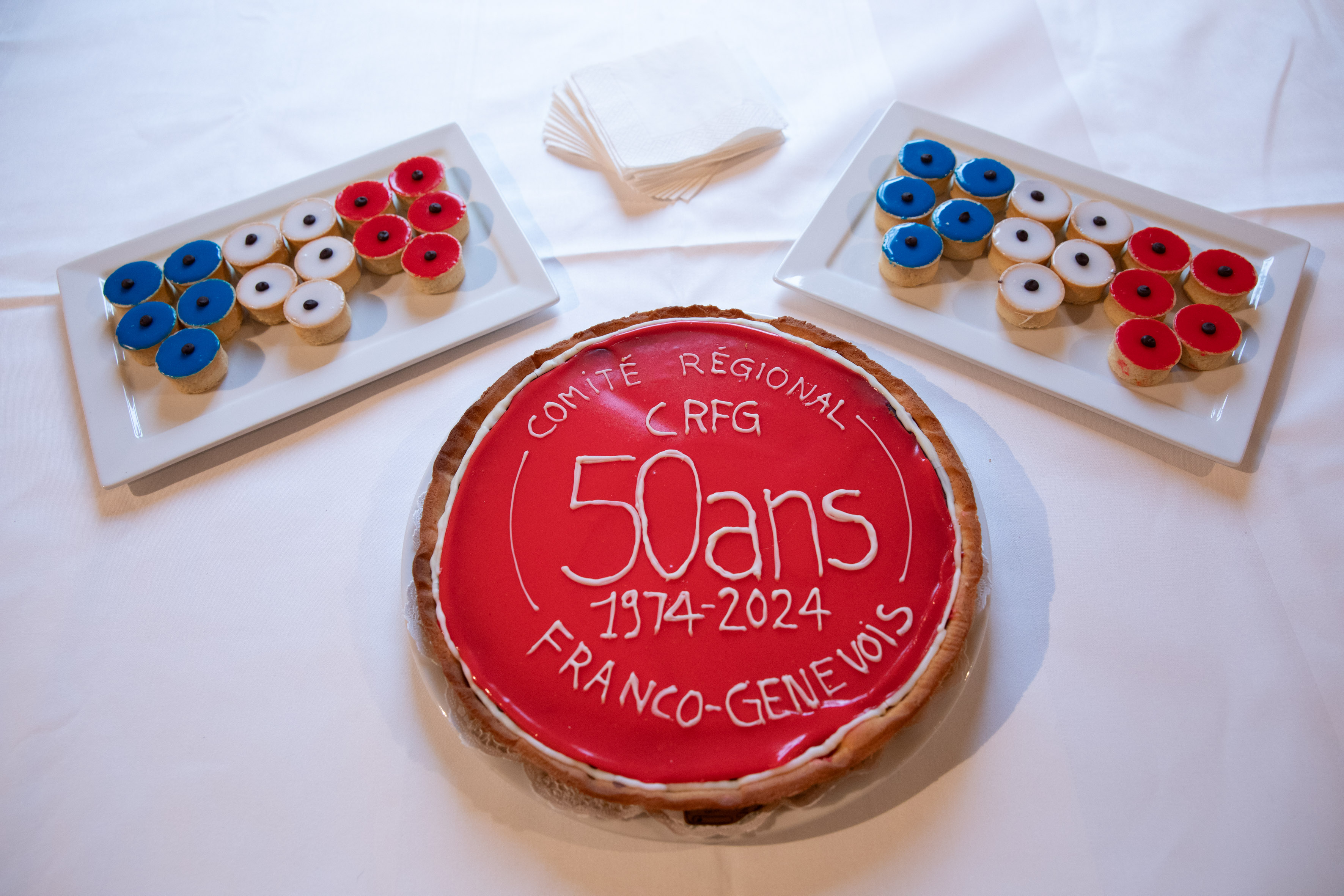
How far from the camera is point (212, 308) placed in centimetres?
208

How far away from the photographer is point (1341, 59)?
2545 mm

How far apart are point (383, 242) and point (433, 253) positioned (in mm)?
168

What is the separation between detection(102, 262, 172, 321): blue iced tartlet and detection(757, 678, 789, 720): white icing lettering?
1861 mm

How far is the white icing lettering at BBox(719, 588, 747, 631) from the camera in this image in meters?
1.52

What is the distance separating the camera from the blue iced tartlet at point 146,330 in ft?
6.69

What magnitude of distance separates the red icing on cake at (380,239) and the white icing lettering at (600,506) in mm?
930

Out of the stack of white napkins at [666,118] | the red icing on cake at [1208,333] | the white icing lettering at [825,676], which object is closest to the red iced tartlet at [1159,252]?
the red icing on cake at [1208,333]

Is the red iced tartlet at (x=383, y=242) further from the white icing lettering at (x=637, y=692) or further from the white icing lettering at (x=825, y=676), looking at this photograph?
the white icing lettering at (x=825, y=676)

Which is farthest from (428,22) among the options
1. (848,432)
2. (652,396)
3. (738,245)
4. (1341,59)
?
(1341,59)

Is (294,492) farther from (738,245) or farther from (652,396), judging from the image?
(738,245)

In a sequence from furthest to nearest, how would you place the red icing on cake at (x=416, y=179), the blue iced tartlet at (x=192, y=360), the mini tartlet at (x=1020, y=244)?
the red icing on cake at (x=416, y=179), the mini tartlet at (x=1020, y=244), the blue iced tartlet at (x=192, y=360)

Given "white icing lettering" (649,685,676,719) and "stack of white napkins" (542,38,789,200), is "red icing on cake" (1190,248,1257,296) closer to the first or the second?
"stack of white napkins" (542,38,789,200)

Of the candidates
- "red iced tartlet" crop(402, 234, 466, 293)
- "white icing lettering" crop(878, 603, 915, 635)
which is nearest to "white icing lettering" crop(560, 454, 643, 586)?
"white icing lettering" crop(878, 603, 915, 635)

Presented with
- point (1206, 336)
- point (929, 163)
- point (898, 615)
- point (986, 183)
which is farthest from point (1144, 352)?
point (898, 615)
